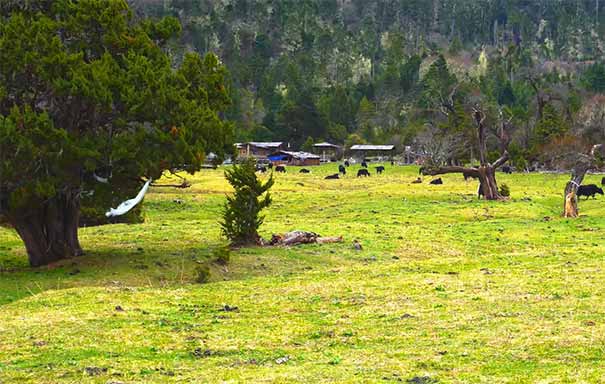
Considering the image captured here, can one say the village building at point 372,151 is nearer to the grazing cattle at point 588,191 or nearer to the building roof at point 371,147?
the building roof at point 371,147

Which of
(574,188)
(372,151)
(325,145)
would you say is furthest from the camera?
(372,151)

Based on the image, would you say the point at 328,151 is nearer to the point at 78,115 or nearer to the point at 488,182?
the point at 488,182

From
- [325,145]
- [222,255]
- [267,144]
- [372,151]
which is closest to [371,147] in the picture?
[372,151]

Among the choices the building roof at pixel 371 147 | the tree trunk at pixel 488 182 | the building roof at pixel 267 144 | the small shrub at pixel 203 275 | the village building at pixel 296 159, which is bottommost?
the small shrub at pixel 203 275

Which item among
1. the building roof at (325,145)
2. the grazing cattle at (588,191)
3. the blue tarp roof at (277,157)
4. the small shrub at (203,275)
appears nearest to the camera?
the small shrub at (203,275)

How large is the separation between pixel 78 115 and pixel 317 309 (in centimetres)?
1218

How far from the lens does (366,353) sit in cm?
1445

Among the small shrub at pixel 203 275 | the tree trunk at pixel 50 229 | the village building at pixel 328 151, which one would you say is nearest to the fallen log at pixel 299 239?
the small shrub at pixel 203 275

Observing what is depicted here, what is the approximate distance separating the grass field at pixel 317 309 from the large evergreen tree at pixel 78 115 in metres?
2.45

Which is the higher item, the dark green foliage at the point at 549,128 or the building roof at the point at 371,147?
the dark green foliage at the point at 549,128

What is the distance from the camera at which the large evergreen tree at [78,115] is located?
25109 mm

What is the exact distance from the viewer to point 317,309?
1909 centimetres

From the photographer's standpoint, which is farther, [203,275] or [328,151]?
[328,151]

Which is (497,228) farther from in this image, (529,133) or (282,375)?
(529,133)
